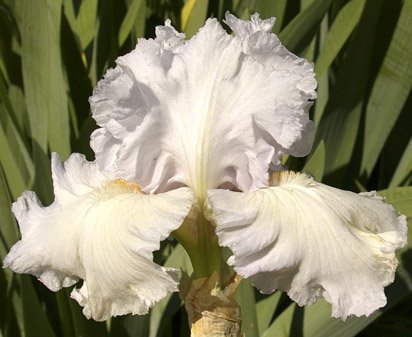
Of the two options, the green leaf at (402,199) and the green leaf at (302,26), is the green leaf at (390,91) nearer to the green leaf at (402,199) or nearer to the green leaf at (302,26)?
the green leaf at (302,26)

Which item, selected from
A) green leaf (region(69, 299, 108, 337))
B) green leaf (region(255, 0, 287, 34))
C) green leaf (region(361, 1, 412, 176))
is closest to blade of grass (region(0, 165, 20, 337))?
green leaf (region(69, 299, 108, 337))

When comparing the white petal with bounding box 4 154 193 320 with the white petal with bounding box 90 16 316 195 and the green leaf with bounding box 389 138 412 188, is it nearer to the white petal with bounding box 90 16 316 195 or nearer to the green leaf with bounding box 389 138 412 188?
the white petal with bounding box 90 16 316 195

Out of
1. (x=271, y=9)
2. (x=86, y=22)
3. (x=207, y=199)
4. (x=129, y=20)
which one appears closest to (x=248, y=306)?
(x=207, y=199)

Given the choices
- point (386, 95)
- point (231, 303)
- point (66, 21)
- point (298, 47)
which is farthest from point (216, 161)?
point (66, 21)

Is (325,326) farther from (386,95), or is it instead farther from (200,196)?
(386,95)

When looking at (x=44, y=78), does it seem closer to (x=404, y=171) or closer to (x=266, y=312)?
→ (x=266, y=312)
